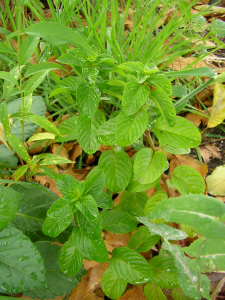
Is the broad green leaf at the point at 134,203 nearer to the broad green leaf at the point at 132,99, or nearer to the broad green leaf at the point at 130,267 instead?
the broad green leaf at the point at 130,267

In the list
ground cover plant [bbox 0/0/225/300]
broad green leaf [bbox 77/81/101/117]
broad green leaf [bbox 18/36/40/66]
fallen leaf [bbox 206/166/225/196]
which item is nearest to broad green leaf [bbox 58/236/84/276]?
ground cover plant [bbox 0/0/225/300]

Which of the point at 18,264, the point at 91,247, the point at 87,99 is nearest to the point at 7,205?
the point at 18,264

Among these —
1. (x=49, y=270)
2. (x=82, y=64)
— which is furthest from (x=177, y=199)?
(x=49, y=270)

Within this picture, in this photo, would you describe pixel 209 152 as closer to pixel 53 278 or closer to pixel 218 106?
pixel 218 106

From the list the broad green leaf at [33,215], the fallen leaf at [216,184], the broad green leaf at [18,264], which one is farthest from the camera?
the fallen leaf at [216,184]

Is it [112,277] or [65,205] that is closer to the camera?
[65,205]

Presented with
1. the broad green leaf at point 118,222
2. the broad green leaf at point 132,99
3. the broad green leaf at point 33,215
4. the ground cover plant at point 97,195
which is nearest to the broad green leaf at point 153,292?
the ground cover plant at point 97,195

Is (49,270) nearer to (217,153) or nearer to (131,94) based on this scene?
(131,94)
